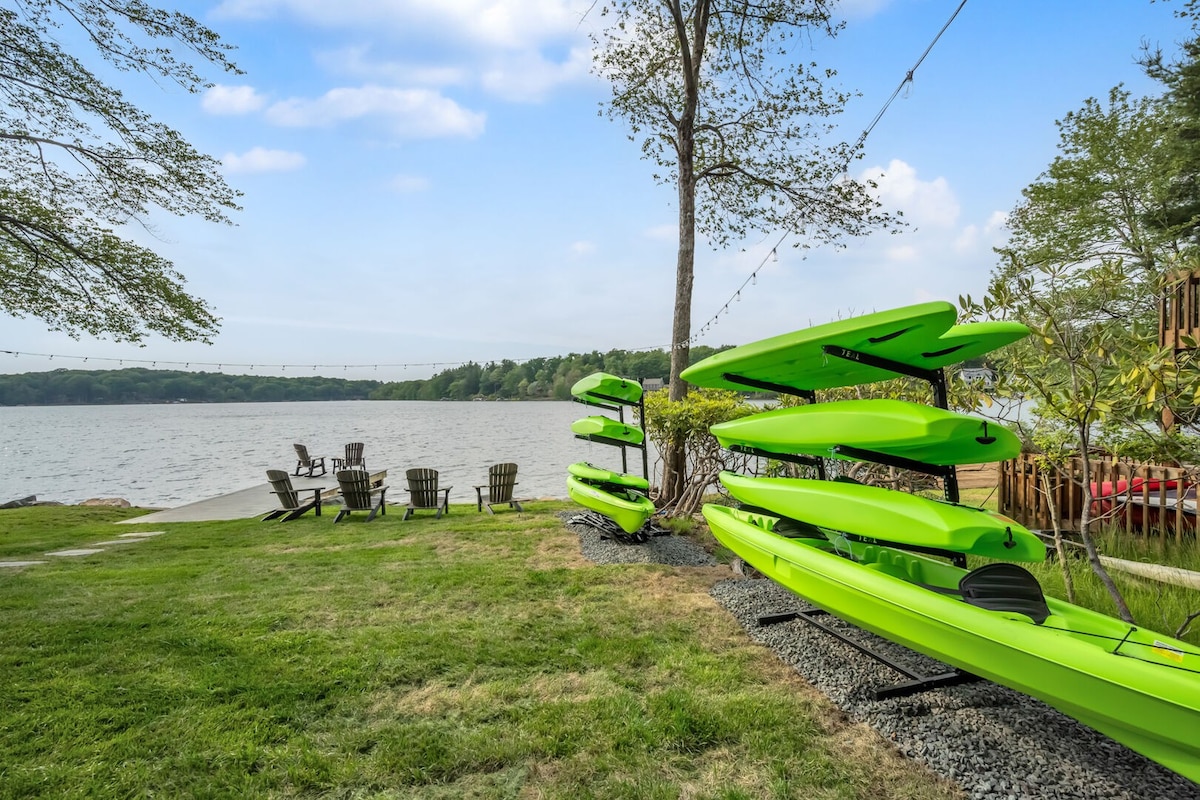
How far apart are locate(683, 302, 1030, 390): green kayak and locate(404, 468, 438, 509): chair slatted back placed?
23.9 feet

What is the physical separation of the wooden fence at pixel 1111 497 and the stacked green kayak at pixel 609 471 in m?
4.27

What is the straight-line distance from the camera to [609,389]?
7.56m

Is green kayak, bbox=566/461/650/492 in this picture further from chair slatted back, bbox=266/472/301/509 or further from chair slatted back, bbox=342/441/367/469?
chair slatted back, bbox=342/441/367/469

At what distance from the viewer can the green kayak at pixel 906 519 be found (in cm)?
279

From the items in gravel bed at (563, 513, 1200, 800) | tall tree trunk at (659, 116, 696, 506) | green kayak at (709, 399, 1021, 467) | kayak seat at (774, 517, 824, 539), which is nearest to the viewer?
gravel bed at (563, 513, 1200, 800)

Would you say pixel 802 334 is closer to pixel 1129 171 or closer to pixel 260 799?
pixel 260 799

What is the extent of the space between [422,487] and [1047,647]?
380 inches

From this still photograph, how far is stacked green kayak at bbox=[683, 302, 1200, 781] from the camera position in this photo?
213 cm

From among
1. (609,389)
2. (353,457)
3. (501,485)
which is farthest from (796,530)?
(353,457)

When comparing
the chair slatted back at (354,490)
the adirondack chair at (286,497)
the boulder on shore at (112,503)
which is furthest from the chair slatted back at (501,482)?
the boulder on shore at (112,503)

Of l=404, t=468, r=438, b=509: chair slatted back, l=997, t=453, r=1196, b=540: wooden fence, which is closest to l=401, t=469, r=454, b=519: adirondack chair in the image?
l=404, t=468, r=438, b=509: chair slatted back

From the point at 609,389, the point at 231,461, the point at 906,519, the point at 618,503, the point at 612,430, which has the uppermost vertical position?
the point at 609,389

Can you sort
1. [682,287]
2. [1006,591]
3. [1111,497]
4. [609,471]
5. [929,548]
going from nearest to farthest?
[1006,591] → [929,548] → [1111,497] → [609,471] → [682,287]

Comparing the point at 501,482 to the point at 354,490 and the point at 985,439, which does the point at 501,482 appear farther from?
the point at 985,439
